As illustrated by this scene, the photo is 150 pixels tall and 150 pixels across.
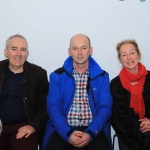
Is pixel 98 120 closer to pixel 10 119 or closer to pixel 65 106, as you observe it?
pixel 65 106

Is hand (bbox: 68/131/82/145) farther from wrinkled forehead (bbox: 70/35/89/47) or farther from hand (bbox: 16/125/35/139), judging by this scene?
wrinkled forehead (bbox: 70/35/89/47)

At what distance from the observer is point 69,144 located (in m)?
1.74

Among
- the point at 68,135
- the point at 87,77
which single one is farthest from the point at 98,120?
the point at 87,77

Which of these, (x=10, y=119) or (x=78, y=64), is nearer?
(x=10, y=119)

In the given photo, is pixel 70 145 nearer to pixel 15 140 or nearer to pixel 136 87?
pixel 15 140

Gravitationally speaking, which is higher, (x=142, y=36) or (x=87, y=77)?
(x=142, y=36)

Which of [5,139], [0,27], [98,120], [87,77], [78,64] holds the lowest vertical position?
[5,139]

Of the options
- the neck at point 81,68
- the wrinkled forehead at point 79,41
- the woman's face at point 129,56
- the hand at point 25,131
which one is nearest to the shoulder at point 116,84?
the woman's face at point 129,56

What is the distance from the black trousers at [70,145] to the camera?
1688 millimetres

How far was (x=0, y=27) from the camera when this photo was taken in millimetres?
2312

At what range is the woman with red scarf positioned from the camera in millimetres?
1743

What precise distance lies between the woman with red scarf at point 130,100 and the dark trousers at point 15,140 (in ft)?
2.37

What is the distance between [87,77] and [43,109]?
523 millimetres

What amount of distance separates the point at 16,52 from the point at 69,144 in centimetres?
97
